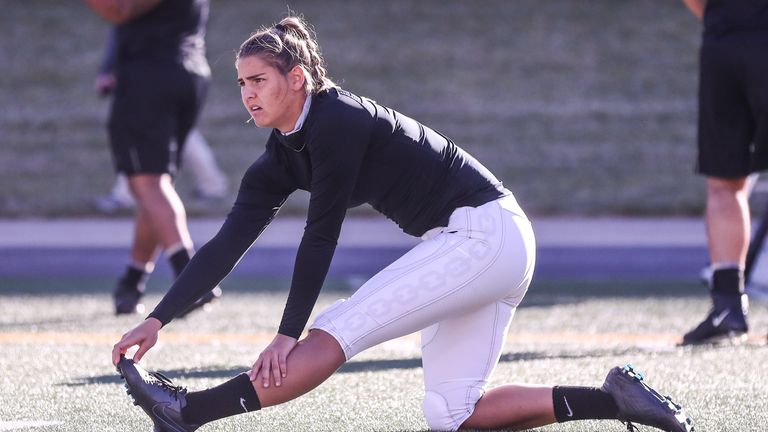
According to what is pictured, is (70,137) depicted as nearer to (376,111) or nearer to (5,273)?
(5,273)

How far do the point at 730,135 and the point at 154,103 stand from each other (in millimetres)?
2749

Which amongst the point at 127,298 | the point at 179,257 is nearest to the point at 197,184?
the point at 127,298

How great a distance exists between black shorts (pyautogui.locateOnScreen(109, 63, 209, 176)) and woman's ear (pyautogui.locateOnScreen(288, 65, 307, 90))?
2.86 m

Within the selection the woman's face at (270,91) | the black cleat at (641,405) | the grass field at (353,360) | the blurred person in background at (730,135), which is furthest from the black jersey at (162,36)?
the black cleat at (641,405)

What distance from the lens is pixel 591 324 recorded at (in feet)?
20.5

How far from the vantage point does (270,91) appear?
361 cm

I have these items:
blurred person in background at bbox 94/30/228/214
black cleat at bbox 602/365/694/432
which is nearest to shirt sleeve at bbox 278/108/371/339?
black cleat at bbox 602/365/694/432

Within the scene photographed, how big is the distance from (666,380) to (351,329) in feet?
5.30

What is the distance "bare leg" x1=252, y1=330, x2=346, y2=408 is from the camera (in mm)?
3508

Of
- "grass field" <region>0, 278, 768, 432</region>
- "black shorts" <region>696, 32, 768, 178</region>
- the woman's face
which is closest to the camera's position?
the woman's face

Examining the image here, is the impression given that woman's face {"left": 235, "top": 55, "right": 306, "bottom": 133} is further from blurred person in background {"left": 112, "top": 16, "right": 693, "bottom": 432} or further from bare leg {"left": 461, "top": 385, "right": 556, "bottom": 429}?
bare leg {"left": 461, "top": 385, "right": 556, "bottom": 429}

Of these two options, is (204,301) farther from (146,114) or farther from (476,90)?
(476,90)

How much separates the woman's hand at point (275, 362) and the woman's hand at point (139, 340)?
324 mm

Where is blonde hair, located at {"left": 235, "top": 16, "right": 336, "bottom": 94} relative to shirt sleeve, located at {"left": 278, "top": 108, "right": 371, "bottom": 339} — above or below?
above
